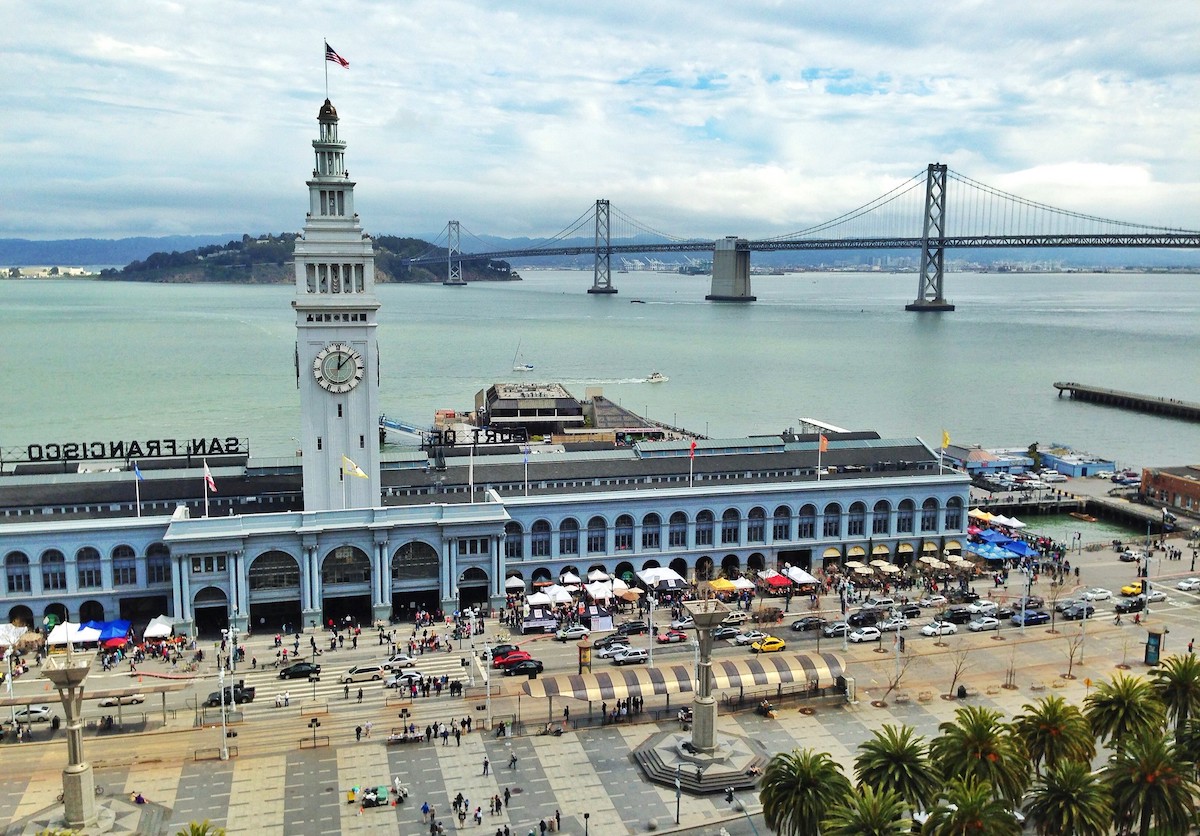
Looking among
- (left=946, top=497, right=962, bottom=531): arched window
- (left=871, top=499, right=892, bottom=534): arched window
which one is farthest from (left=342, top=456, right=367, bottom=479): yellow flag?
(left=946, top=497, right=962, bottom=531): arched window

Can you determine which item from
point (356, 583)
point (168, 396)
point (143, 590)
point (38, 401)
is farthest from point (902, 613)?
point (38, 401)

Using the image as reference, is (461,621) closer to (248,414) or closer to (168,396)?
(248,414)

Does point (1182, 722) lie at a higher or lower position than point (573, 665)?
→ higher

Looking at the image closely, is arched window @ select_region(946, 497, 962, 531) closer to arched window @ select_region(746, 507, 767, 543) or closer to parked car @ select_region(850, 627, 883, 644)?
arched window @ select_region(746, 507, 767, 543)

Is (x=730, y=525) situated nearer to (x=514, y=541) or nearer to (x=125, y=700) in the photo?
(x=514, y=541)

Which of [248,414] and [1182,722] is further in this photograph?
[248,414]

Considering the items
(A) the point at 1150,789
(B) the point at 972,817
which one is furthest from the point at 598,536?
(A) the point at 1150,789

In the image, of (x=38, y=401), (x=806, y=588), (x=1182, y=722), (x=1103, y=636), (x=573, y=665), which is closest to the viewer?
(x=1182, y=722)
